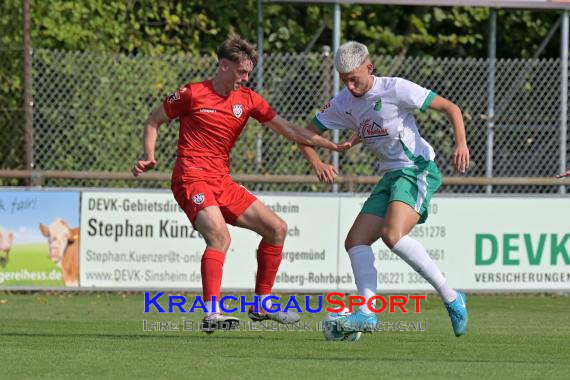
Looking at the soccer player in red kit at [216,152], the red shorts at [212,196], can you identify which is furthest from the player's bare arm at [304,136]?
the red shorts at [212,196]

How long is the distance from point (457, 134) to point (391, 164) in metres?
0.52

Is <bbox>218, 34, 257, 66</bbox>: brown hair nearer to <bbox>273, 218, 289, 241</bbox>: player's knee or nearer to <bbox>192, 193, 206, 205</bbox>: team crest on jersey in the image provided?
<bbox>192, 193, 206, 205</bbox>: team crest on jersey

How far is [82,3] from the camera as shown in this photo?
15648 mm

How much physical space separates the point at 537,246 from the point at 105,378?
811cm

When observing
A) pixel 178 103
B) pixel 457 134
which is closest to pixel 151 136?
pixel 178 103

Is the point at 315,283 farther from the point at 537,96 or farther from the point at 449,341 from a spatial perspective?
the point at 449,341

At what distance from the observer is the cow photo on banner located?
13.3 metres

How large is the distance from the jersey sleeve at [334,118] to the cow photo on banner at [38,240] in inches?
188

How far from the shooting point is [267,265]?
9648mm

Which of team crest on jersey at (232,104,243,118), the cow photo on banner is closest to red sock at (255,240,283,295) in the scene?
team crest on jersey at (232,104,243,118)

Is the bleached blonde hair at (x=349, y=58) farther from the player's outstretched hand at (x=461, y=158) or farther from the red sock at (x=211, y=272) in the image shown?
the red sock at (x=211, y=272)

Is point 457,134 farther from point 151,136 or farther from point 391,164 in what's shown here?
point 151,136

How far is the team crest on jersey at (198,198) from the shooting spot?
29.9 feet

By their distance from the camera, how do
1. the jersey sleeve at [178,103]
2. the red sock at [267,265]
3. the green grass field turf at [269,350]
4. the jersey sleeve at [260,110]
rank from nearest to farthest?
the green grass field turf at [269,350]
the jersey sleeve at [178,103]
the jersey sleeve at [260,110]
the red sock at [267,265]
